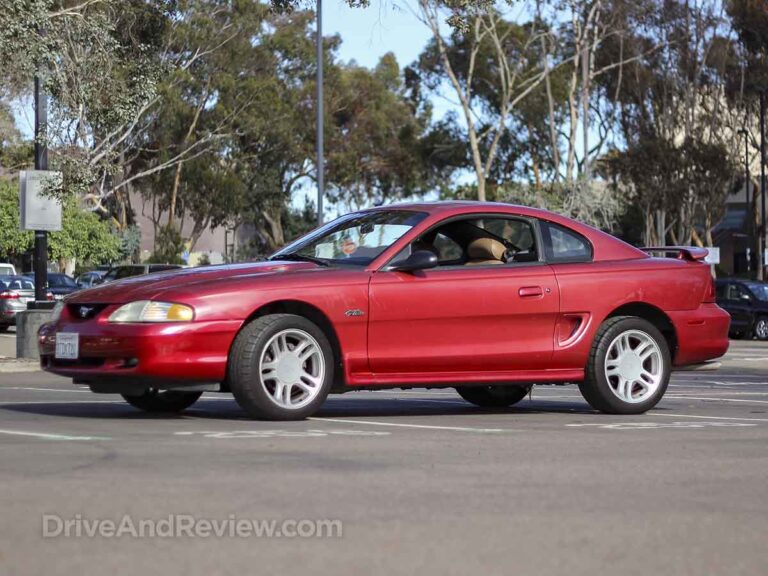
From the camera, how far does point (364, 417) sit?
10.3m

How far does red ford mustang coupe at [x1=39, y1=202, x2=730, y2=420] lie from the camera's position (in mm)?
9375

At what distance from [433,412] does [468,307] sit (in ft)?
4.17

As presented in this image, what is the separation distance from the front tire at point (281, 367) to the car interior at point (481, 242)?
4.20ft

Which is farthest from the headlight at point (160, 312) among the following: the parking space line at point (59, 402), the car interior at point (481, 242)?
the parking space line at point (59, 402)

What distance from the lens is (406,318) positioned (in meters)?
9.97

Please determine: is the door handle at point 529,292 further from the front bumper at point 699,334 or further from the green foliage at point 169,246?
the green foliage at point 169,246

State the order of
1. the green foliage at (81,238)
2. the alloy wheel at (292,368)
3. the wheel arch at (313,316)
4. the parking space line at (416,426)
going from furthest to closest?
1. the green foliage at (81,238)
2. the wheel arch at (313,316)
3. the alloy wheel at (292,368)
4. the parking space line at (416,426)

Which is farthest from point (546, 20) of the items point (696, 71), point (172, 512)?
point (172, 512)

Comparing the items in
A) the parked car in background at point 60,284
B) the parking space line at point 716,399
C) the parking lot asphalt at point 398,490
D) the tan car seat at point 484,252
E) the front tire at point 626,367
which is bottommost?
the parking space line at point 716,399

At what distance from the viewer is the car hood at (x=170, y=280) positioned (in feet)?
31.1

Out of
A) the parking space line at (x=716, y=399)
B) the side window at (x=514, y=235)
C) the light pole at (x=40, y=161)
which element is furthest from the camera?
the light pole at (x=40, y=161)

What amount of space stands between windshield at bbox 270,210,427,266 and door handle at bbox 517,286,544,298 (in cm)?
85

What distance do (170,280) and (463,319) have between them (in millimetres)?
2003

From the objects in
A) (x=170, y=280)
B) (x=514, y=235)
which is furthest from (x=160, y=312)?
(x=514, y=235)
